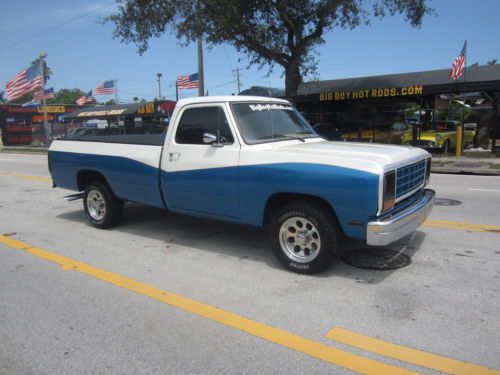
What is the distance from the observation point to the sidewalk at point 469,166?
1410 centimetres

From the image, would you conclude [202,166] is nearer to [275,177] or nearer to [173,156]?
[173,156]

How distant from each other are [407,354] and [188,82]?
29.0 meters

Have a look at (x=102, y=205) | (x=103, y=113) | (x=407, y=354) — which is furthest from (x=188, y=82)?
(x=407, y=354)

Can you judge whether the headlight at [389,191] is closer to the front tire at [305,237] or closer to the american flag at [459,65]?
the front tire at [305,237]

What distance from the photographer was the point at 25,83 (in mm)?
33531

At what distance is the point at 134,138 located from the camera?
6.67 metres

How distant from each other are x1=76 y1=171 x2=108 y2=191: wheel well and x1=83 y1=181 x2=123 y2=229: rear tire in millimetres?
109

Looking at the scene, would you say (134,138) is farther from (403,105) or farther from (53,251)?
(403,105)

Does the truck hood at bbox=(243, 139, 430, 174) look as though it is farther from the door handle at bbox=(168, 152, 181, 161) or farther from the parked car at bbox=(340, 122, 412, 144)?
the parked car at bbox=(340, 122, 412, 144)

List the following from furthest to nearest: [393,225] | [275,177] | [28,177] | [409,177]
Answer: [28,177]
[409,177]
[275,177]
[393,225]

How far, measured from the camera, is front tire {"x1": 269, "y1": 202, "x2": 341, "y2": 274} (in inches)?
180

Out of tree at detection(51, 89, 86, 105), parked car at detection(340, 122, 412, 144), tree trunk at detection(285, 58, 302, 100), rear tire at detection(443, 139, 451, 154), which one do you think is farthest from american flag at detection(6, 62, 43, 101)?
tree at detection(51, 89, 86, 105)

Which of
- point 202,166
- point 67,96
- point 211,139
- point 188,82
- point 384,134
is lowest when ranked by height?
point 384,134

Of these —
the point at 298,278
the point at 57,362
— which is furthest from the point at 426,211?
the point at 57,362
